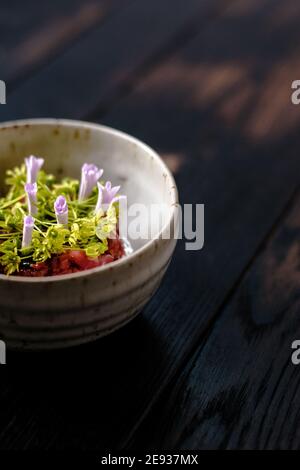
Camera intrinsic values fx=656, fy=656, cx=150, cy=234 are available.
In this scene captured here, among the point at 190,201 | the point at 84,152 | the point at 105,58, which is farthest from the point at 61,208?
the point at 105,58

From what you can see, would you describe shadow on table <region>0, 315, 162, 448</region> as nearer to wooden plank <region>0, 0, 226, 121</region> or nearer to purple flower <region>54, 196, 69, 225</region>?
purple flower <region>54, 196, 69, 225</region>

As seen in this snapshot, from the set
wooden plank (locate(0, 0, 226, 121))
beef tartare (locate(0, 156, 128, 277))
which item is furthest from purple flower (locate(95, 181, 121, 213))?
wooden plank (locate(0, 0, 226, 121))

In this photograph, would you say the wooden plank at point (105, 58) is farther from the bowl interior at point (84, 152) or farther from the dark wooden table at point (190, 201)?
the bowl interior at point (84, 152)

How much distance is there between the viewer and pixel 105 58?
1097 millimetres

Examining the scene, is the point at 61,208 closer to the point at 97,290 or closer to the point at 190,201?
the point at 97,290

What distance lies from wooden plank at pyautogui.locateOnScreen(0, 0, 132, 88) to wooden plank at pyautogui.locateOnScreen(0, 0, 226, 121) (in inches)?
0.9

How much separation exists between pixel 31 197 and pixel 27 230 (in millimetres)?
50

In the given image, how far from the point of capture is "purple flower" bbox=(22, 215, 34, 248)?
1.85 ft

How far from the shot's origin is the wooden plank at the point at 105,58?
0.98 m

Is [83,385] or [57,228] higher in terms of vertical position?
[57,228]

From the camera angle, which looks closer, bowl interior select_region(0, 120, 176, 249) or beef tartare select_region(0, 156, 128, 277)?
beef tartare select_region(0, 156, 128, 277)

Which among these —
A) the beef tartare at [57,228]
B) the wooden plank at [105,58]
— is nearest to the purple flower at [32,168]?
the beef tartare at [57,228]
